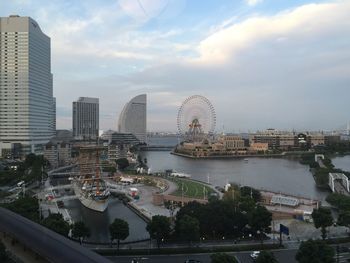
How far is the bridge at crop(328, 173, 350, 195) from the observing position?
462 inches

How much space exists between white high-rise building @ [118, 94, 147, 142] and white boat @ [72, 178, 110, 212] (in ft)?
109

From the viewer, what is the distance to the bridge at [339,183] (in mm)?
11730

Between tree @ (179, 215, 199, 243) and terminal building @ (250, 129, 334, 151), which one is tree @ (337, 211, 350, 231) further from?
terminal building @ (250, 129, 334, 151)

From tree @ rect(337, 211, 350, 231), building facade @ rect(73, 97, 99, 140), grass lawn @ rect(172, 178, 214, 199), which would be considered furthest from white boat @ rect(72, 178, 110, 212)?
building facade @ rect(73, 97, 99, 140)

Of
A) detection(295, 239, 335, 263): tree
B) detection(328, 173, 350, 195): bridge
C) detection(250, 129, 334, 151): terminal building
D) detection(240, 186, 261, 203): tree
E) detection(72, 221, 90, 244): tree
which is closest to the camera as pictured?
detection(295, 239, 335, 263): tree

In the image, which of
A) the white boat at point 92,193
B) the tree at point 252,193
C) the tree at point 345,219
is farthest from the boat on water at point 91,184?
the tree at point 345,219

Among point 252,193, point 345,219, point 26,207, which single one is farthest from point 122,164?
point 345,219

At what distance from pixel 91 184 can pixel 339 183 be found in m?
7.70

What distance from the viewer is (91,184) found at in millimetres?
11953

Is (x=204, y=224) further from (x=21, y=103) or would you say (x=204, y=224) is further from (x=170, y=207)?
(x=21, y=103)

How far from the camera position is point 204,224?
718 centimetres

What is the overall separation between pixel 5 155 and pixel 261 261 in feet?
70.4

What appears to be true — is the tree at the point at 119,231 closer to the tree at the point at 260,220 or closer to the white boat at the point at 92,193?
the tree at the point at 260,220

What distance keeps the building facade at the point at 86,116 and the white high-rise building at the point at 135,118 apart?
3.04m
